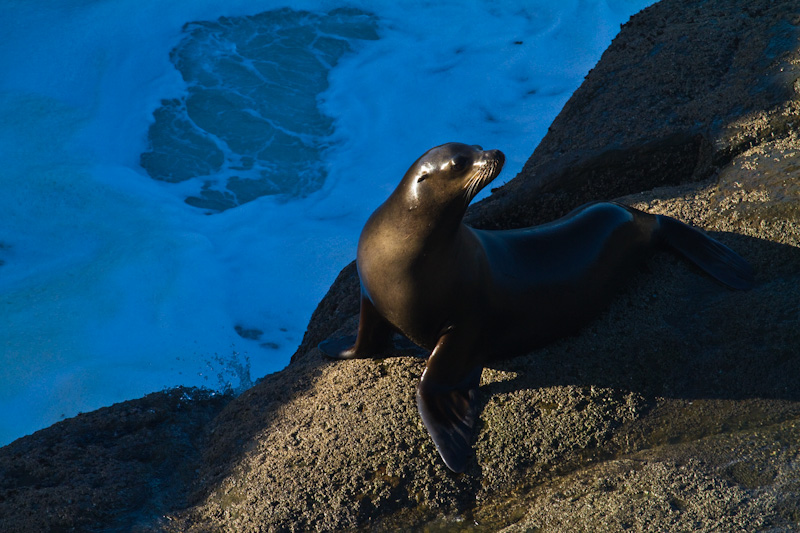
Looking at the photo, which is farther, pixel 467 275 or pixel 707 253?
pixel 707 253

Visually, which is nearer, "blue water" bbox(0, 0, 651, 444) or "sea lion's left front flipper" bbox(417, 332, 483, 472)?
"sea lion's left front flipper" bbox(417, 332, 483, 472)

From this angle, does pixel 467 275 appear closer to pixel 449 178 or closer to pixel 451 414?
pixel 449 178

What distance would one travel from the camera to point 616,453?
3.04 meters

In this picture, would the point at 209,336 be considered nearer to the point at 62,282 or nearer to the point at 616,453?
the point at 62,282

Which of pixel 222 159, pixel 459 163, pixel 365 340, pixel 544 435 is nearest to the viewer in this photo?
pixel 459 163

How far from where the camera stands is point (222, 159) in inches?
406

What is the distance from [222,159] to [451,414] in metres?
7.93

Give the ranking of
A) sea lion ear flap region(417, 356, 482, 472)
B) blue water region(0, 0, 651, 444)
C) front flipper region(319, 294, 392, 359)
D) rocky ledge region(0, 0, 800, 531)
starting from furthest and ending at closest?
blue water region(0, 0, 651, 444)
front flipper region(319, 294, 392, 359)
sea lion ear flap region(417, 356, 482, 472)
rocky ledge region(0, 0, 800, 531)

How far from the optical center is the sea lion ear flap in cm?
296

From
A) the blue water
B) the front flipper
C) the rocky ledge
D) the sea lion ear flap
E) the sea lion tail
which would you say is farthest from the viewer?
the blue water

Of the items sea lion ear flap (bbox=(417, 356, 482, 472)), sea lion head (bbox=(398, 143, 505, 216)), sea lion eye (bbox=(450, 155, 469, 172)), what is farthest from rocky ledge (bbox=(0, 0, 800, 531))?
sea lion eye (bbox=(450, 155, 469, 172))

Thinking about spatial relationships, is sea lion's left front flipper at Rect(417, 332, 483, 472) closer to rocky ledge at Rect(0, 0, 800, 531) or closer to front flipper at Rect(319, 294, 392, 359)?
rocky ledge at Rect(0, 0, 800, 531)

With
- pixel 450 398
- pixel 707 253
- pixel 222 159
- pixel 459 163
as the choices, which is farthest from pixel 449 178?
pixel 222 159

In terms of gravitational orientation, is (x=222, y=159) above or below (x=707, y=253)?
above
